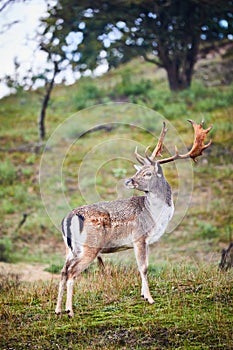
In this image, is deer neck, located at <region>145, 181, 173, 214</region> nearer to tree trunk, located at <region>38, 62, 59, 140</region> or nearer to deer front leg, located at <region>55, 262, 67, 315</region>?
deer front leg, located at <region>55, 262, 67, 315</region>

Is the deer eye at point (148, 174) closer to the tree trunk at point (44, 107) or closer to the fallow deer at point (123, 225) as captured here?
the fallow deer at point (123, 225)

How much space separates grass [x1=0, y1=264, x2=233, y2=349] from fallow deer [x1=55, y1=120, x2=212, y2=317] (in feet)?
0.81

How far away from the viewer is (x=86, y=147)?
48.6 feet

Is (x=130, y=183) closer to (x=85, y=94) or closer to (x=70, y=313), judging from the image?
(x=70, y=313)

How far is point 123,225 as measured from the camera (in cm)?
629

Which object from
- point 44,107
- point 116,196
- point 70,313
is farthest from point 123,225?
point 44,107

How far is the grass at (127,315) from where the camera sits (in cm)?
576

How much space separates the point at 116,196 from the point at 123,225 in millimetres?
6880

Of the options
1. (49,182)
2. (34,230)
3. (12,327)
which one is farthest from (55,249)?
(12,327)

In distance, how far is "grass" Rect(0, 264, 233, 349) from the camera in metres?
5.76

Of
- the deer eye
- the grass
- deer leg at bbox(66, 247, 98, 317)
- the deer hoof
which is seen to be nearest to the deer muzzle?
the deer eye

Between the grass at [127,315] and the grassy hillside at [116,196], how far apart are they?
0.01 m

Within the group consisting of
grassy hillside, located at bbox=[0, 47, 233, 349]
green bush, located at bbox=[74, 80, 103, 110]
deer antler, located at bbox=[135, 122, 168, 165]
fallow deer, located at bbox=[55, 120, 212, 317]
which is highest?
deer antler, located at bbox=[135, 122, 168, 165]

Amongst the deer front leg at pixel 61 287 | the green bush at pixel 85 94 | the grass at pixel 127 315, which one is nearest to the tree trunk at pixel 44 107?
the green bush at pixel 85 94
